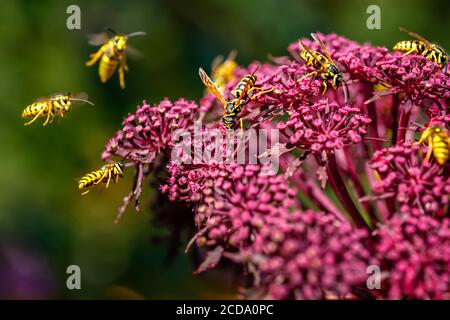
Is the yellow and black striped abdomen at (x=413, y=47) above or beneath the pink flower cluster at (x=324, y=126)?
above

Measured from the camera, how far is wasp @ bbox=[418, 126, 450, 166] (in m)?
2.86

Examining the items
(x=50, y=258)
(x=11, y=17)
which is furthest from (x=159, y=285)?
(x=11, y=17)

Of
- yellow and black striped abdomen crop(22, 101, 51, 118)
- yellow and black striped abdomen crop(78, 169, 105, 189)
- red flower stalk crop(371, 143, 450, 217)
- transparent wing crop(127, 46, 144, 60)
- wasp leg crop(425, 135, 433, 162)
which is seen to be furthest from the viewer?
transparent wing crop(127, 46, 144, 60)

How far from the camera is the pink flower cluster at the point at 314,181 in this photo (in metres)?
2.55

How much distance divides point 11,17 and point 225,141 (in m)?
3.40

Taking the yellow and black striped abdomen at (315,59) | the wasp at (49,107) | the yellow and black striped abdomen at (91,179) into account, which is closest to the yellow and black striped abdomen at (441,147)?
the yellow and black striped abdomen at (315,59)

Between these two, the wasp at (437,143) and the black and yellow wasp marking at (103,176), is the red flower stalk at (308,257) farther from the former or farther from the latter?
the black and yellow wasp marking at (103,176)

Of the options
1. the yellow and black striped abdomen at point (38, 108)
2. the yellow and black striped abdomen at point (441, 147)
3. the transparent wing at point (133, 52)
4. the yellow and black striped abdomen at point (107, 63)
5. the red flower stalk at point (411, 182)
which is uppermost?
the transparent wing at point (133, 52)

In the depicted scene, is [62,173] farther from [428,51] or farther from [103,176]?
[428,51]

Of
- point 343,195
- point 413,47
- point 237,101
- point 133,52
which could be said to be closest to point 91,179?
point 237,101

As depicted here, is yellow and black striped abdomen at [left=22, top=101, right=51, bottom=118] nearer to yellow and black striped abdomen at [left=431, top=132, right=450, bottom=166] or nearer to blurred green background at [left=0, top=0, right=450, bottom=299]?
blurred green background at [left=0, top=0, right=450, bottom=299]

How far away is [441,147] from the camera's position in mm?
2863

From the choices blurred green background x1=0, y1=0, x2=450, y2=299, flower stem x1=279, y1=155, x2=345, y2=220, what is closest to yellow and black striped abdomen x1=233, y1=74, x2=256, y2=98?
flower stem x1=279, y1=155, x2=345, y2=220

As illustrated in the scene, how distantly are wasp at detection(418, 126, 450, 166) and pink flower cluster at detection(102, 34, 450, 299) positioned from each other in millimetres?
66
